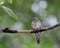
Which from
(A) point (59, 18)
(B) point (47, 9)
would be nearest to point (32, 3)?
(B) point (47, 9)

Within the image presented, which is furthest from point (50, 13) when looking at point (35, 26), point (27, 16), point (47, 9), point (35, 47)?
point (35, 26)

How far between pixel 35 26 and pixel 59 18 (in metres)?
8.49

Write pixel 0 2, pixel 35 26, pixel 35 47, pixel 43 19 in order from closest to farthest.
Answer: pixel 0 2
pixel 35 26
pixel 35 47
pixel 43 19

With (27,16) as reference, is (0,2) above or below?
above

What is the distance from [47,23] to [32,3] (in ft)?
3.45

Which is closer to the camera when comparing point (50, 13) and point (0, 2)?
point (0, 2)

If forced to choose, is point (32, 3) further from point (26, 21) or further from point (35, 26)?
point (35, 26)

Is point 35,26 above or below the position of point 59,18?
above

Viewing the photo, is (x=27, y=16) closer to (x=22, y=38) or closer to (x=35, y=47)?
(x=22, y=38)

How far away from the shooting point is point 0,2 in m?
4.11

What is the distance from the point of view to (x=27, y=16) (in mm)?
13484

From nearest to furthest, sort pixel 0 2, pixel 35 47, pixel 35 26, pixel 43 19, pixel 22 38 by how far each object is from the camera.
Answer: pixel 0 2
pixel 35 26
pixel 35 47
pixel 22 38
pixel 43 19

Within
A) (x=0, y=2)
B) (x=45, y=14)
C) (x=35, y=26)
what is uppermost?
(x=0, y=2)

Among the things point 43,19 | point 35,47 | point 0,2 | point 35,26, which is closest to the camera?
point 0,2
